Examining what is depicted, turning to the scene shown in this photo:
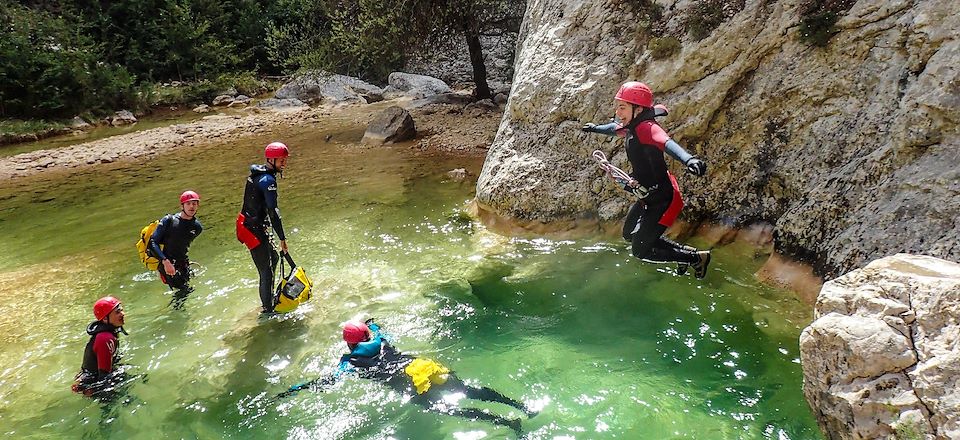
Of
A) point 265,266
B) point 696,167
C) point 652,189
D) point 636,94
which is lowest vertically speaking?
point 265,266

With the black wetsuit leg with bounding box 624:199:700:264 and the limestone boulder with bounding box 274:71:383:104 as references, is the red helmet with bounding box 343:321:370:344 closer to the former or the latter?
the black wetsuit leg with bounding box 624:199:700:264

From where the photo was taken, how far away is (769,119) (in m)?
7.99

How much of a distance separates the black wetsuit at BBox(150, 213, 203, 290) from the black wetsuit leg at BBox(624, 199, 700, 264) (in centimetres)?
595

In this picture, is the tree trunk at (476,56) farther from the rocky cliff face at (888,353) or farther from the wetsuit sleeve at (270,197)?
the rocky cliff face at (888,353)

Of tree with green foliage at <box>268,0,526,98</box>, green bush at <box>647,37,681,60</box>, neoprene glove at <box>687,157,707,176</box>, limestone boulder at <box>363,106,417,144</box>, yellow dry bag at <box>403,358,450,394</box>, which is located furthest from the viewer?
limestone boulder at <box>363,106,417,144</box>

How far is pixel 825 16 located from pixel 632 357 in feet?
17.1

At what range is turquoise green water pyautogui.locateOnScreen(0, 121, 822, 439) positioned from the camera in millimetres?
5332

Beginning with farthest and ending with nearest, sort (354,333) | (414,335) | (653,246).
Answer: (414,335), (653,246), (354,333)

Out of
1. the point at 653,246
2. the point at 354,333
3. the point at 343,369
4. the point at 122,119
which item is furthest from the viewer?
the point at 122,119

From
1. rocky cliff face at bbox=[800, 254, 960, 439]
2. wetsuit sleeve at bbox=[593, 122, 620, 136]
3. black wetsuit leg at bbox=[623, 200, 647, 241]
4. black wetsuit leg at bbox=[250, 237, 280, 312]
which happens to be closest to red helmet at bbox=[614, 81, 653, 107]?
wetsuit sleeve at bbox=[593, 122, 620, 136]

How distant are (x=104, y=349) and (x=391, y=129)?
1296 cm

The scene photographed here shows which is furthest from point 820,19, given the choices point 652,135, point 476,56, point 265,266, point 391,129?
point 476,56

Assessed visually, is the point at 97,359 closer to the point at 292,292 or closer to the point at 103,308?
the point at 103,308

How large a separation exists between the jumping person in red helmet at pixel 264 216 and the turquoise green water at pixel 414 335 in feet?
2.34
